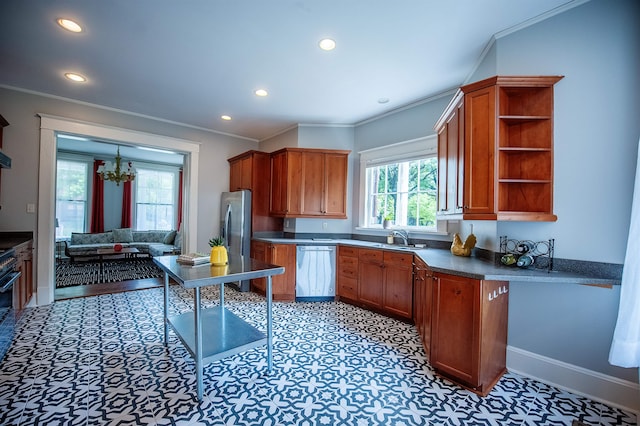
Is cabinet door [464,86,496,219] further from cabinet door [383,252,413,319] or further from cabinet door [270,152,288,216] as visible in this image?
cabinet door [270,152,288,216]

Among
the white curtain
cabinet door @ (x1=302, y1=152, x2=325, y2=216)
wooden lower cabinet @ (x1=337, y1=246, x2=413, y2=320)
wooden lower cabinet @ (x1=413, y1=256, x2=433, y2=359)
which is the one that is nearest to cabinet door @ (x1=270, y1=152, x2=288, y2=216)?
cabinet door @ (x1=302, y1=152, x2=325, y2=216)

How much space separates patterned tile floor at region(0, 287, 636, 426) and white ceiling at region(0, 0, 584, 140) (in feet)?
9.35

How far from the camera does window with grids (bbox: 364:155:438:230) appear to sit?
3.73m

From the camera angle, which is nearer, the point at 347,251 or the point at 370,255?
the point at 370,255

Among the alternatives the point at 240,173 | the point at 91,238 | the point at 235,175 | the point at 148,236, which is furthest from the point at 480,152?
the point at 91,238

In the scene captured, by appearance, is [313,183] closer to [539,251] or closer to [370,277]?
[370,277]

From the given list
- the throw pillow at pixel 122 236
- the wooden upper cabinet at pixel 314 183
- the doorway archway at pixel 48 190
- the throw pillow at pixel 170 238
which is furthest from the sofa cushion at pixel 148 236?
the wooden upper cabinet at pixel 314 183

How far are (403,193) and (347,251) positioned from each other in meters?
1.20

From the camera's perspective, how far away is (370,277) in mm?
3648

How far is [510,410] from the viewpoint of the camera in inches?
71.3

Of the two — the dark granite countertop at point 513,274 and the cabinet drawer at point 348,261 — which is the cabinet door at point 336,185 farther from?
the dark granite countertop at point 513,274

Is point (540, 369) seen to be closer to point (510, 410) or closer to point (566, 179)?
point (510, 410)

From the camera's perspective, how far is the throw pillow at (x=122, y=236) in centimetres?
727

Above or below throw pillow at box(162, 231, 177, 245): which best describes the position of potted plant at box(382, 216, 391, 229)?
above
